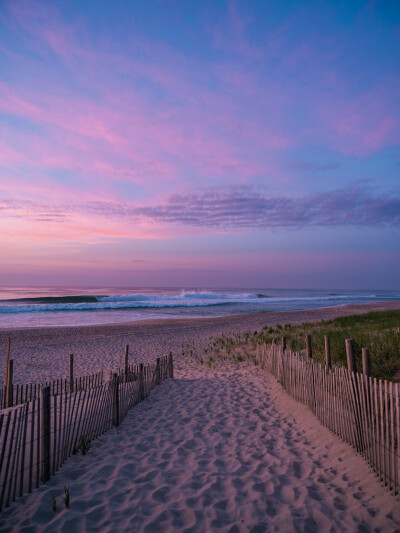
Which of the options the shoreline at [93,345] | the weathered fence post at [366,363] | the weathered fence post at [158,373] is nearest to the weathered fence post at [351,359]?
the weathered fence post at [366,363]

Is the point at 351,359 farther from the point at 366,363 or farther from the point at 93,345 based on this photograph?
the point at 93,345

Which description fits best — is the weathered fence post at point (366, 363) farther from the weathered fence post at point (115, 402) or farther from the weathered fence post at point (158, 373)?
the weathered fence post at point (158, 373)

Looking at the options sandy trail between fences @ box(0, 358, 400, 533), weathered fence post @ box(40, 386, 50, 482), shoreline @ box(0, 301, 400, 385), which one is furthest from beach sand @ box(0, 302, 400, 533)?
shoreline @ box(0, 301, 400, 385)

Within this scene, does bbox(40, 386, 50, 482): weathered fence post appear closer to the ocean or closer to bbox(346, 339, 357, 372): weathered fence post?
bbox(346, 339, 357, 372): weathered fence post

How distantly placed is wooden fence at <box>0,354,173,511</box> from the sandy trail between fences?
0.63 ft

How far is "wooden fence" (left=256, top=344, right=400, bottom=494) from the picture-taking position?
4.16 metres

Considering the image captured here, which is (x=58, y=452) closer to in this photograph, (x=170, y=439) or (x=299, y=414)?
(x=170, y=439)

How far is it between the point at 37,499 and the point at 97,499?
0.66 metres

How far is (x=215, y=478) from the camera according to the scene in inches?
179

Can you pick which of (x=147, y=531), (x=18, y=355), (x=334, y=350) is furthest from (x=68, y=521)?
(x=18, y=355)

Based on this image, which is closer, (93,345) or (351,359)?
(351,359)

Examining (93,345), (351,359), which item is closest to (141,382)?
(351,359)

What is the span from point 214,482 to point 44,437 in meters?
2.28

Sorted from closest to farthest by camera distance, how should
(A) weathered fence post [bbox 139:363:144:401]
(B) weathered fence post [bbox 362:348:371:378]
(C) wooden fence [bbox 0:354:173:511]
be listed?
(C) wooden fence [bbox 0:354:173:511], (B) weathered fence post [bbox 362:348:371:378], (A) weathered fence post [bbox 139:363:144:401]
